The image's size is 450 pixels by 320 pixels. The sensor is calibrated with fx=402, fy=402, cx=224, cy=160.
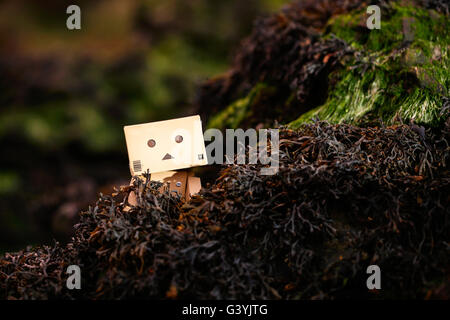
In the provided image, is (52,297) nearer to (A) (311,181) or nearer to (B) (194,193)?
(B) (194,193)

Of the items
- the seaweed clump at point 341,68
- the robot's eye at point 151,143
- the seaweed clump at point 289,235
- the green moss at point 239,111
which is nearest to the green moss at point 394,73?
the seaweed clump at point 341,68

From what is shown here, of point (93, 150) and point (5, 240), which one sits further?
point (93, 150)

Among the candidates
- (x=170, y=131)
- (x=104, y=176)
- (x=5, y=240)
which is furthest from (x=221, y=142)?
(x=104, y=176)

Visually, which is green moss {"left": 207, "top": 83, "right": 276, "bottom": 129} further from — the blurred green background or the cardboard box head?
the cardboard box head

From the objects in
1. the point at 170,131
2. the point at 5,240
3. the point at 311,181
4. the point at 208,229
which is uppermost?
the point at 170,131

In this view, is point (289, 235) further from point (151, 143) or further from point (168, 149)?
point (151, 143)

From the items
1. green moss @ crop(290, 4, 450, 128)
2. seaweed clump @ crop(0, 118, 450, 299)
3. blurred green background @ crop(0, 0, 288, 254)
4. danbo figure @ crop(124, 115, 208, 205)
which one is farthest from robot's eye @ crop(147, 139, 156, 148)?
blurred green background @ crop(0, 0, 288, 254)
